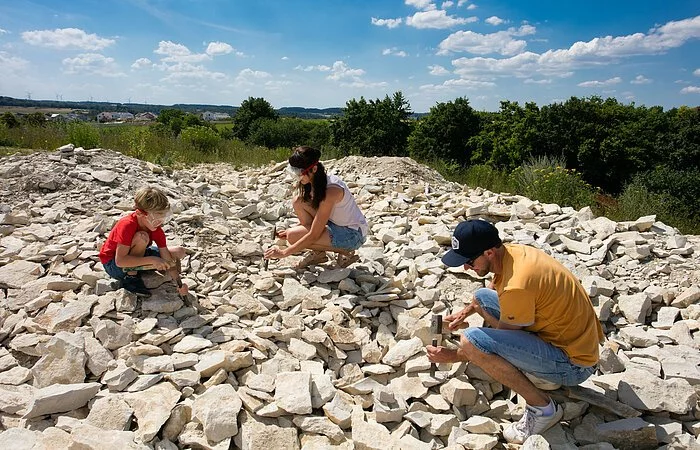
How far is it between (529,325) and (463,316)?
0.65 metres

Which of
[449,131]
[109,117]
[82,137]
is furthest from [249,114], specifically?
[82,137]

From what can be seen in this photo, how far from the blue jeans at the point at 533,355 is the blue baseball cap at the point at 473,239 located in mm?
484

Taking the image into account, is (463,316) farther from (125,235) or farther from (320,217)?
(125,235)

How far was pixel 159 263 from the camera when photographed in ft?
10.7

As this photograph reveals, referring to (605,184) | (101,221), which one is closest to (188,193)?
(101,221)

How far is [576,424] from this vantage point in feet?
8.36

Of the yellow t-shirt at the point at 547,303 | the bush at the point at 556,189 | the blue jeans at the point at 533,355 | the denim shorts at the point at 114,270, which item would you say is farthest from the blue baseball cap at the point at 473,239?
the bush at the point at 556,189

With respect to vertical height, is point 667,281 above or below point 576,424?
above

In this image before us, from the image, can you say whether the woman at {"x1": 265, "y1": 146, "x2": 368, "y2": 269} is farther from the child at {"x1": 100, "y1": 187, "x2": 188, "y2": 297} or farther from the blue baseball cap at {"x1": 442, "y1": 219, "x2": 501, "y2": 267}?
the blue baseball cap at {"x1": 442, "y1": 219, "x2": 501, "y2": 267}

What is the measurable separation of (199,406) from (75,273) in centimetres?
204

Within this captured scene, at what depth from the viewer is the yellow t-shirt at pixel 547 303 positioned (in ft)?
7.41

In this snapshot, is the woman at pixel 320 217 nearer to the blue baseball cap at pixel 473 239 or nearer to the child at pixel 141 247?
the child at pixel 141 247

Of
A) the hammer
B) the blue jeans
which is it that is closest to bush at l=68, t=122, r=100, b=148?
the hammer

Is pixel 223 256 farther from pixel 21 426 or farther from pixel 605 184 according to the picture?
pixel 605 184
